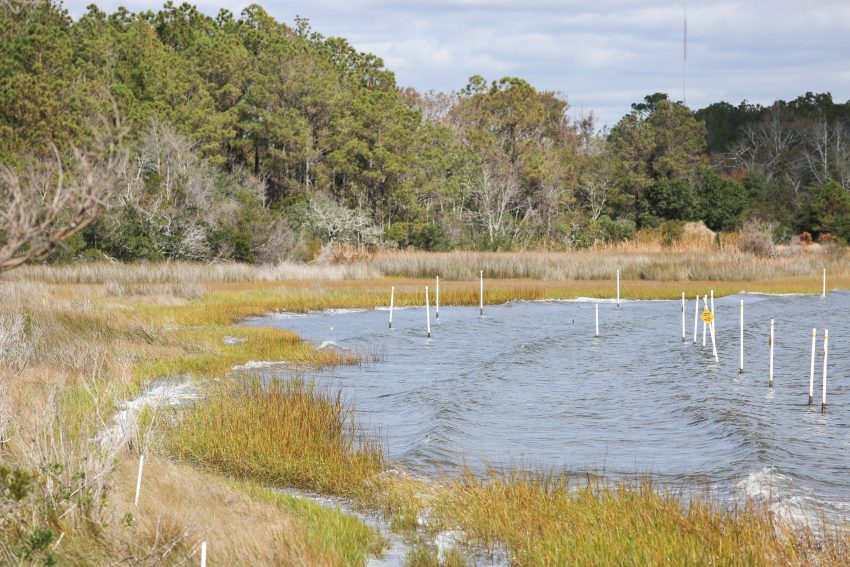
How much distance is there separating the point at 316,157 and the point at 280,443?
164 ft

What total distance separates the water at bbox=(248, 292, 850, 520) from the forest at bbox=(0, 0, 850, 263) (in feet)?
51.3

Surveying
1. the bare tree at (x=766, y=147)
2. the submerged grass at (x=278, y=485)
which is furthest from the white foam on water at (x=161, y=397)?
the bare tree at (x=766, y=147)

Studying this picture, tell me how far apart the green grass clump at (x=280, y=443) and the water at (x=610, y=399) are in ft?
3.43

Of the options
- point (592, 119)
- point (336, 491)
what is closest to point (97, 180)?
point (336, 491)

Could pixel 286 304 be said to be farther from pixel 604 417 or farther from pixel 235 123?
pixel 235 123

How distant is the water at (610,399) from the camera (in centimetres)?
1455

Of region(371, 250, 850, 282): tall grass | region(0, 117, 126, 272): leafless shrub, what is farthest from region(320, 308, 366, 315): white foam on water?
region(0, 117, 126, 272): leafless shrub

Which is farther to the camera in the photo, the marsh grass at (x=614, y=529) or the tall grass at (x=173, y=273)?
the tall grass at (x=173, y=273)

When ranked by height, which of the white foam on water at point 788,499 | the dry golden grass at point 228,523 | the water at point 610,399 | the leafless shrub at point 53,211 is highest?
the leafless shrub at point 53,211

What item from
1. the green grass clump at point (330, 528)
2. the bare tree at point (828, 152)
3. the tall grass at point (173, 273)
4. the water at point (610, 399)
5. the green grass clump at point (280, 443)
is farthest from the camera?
the bare tree at point (828, 152)

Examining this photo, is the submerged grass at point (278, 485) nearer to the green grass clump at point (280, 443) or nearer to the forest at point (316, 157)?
the green grass clump at point (280, 443)

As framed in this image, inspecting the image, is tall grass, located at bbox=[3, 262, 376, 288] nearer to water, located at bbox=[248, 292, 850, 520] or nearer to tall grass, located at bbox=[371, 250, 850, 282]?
tall grass, located at bbox=[371, 250, 850, 282]

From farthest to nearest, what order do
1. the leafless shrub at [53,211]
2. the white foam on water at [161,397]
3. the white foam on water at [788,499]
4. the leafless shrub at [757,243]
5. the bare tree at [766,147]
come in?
the bare tree at [766,147], the leafless shrub at [757,243], the white foam on water at [161,397], the white foam on water at [788,499], the leafless shrub at [53,211]

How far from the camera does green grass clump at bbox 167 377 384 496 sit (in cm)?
1312
